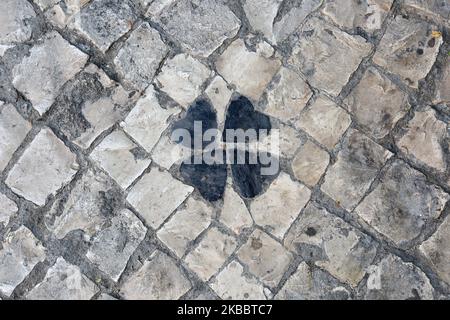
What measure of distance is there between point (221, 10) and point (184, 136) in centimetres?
63

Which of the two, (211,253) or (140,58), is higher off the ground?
(140,58)

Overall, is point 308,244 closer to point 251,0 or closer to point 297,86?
point 297,86

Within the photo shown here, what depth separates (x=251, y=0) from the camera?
244cm

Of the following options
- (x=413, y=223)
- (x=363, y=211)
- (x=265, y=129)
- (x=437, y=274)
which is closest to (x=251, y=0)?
(x=265, y=129)

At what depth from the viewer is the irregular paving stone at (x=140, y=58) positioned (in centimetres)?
243

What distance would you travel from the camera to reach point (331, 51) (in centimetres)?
244

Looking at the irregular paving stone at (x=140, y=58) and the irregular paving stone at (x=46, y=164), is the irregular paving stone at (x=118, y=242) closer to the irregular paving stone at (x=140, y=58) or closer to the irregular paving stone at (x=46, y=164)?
the irregular paving stone at (x=46, y=164)

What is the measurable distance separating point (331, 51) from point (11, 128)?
1.56 meters

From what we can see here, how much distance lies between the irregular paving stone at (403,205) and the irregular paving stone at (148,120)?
105 cm

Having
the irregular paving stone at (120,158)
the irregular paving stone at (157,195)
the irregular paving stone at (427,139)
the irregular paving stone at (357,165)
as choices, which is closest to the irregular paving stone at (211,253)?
the irregular paving stone at (157,195)

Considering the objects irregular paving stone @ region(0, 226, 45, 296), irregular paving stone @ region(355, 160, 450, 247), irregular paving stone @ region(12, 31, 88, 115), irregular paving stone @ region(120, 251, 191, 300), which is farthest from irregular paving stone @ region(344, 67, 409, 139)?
irregular paving stone @ region(0, 226, 45, 296)

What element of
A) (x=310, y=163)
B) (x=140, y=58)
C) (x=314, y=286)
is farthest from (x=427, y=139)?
(x=140, y=58)

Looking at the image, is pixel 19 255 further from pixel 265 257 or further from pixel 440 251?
pixel 440 251

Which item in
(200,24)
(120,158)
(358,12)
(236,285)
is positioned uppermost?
(358,12)
